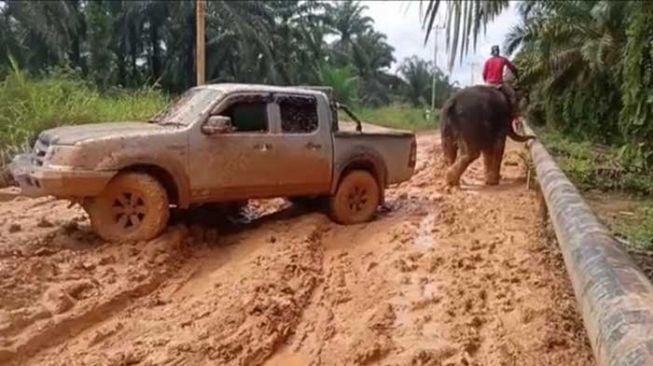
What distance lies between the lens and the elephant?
1195 cm

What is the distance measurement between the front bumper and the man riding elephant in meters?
5.77

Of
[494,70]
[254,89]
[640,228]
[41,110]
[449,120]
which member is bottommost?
[640,228]

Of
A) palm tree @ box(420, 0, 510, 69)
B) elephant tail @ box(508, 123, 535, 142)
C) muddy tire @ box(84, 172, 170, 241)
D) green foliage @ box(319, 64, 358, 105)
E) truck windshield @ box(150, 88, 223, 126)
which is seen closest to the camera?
palm tree @ box(420, 0, 510, 69)

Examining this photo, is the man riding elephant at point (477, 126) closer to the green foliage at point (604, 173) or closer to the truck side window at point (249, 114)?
the green foliage at point (604, 173)

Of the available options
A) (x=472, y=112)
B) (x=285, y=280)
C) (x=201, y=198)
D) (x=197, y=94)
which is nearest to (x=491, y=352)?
(x=285, y=280)

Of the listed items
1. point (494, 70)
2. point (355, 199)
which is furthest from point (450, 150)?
point (355, 199)

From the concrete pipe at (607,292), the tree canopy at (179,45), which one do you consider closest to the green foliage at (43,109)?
the concrete pipe at (607,292)

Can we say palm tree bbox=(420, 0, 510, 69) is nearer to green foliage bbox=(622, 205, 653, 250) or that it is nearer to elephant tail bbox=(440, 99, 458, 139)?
green foliage bbox=(622, 205, 653, 250)

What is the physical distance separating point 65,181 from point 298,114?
9.63 feet

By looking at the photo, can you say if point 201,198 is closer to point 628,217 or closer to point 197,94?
point 197,94

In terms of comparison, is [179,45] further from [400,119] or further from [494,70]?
[494,70]

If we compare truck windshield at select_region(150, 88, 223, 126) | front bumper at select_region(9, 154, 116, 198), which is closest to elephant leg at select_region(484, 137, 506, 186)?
truck windshield at select_region(150, 88, 223, 126)

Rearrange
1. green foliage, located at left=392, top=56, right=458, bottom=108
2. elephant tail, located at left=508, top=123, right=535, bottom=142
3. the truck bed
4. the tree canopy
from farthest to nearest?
green foliage, located at left=392, top=56, right=458, bottom=108, the tree canopy, elephant tail, located at left=508, top=123, right=535, bottom=142, the truck bed

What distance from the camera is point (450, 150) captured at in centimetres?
1261
